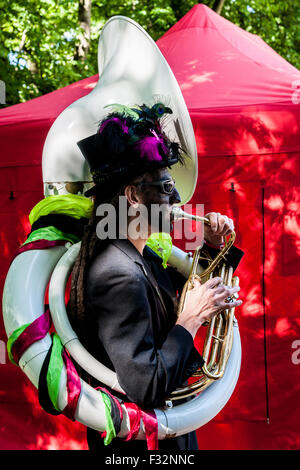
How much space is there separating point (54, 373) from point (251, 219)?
1820mm

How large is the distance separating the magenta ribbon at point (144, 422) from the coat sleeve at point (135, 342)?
8cm

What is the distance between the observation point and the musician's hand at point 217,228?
1.65 m

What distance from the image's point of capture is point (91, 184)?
65.9 inches

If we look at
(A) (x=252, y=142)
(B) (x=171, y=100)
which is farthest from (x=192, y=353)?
(A) (x=252, y=142)

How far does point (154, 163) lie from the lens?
4.43 feet

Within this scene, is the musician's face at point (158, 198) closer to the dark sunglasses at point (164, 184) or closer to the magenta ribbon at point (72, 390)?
the dark sunglasses at point (164, 184)

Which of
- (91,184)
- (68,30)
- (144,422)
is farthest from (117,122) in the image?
(68,30)

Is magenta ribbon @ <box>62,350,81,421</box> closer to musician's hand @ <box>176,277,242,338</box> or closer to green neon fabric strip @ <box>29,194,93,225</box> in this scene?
musician's hand @ <box>176,277,242,338</box>

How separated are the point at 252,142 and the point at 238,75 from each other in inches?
23.7

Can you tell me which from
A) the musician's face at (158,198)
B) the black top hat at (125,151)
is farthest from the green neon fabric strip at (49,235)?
the musician's face at (158,198)

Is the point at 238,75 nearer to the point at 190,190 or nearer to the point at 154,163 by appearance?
the point at 190,190

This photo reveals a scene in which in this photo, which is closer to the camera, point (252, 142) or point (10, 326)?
point (10, 326)

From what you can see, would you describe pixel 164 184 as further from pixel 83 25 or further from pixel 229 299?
pixel 83 25

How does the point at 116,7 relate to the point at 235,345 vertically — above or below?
above
